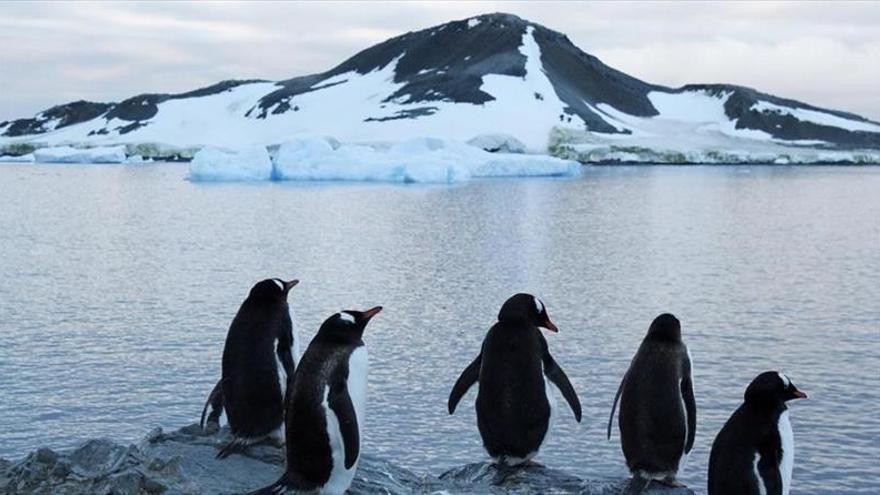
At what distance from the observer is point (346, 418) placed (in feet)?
21.2

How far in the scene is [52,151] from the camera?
116625mm

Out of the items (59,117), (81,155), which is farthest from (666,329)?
(59,117)

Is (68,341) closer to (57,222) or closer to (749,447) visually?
(749,447)

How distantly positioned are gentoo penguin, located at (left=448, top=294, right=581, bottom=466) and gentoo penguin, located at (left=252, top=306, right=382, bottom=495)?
5.34ft

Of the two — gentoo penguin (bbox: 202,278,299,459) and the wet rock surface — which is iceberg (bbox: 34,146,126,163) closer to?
gentoo penguin (bbox: 202,278,299,459)

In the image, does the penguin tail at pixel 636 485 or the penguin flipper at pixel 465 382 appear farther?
the penguin flipper at pixel 465 382

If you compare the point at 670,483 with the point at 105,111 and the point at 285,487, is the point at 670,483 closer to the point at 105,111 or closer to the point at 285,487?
the point at 285,487

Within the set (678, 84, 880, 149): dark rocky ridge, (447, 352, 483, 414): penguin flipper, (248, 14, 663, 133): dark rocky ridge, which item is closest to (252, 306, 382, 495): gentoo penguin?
(447, 352, 483, 414): penguin flipper

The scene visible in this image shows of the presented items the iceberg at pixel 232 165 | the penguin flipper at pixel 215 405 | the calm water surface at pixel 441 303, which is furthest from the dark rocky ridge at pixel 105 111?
the penguin flipper at pixel 215 405

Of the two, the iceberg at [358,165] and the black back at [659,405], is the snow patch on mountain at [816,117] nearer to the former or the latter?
the iceberg at [358,165]

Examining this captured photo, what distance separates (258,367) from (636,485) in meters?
2.71

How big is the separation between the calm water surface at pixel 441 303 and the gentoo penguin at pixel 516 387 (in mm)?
2880

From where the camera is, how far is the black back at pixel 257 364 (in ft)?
23.8

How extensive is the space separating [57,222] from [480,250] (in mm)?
17216
